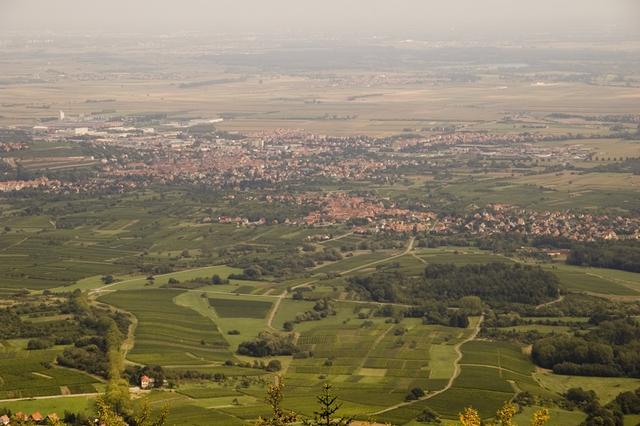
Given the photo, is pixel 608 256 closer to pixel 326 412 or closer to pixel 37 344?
pixel 37 344

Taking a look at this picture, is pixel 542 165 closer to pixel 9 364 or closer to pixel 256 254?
pixel 256 254

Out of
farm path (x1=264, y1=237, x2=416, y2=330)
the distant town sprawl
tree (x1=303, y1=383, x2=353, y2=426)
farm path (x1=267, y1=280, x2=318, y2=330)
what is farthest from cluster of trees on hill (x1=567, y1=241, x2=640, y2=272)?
tree (x1=303, y1=383, x2=353, y2=426)

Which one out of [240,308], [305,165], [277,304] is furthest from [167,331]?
[305,165]

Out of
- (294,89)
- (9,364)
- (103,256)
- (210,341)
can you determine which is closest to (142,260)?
(103,256)

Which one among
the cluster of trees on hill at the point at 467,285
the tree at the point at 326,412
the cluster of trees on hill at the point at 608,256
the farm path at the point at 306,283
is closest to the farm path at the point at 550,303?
the cluster of trees on hill at the point at 467,285

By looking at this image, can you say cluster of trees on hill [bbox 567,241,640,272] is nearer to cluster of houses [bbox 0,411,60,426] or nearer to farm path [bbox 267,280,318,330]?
farm path [bbox 267,280,318,330]

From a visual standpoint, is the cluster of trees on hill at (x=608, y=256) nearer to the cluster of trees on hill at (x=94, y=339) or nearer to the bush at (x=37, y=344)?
the cluster of trees on hill at (x=94, y=339)
